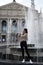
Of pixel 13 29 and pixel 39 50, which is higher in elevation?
pixel 39 50

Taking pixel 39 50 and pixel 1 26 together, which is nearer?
pixel 39 50

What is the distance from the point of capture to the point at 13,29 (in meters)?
70.2

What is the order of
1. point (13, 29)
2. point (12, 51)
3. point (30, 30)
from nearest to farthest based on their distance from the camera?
point (12, 51) → point (30, 30) → point (13, 29)

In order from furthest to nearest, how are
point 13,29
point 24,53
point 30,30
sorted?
point 13,29, point 30,30, point 24,53

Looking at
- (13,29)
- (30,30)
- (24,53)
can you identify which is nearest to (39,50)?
(24,53)

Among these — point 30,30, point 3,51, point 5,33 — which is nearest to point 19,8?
point 5,33

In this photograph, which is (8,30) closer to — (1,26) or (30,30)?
(1,26)

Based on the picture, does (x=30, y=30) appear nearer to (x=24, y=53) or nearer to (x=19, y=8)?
(x=24, y=53)

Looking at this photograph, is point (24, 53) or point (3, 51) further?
point (3, 51)

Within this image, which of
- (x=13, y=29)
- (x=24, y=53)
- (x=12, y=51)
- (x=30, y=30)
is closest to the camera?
(x=24, y=53)

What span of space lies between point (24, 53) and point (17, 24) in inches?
2386

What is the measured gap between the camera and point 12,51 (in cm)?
1284

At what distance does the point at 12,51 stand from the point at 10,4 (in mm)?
61631

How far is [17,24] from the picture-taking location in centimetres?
7194
